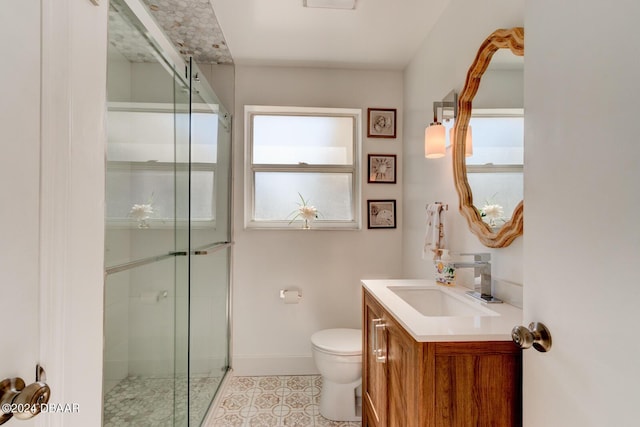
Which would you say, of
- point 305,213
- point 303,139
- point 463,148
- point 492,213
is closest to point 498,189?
point 492,213

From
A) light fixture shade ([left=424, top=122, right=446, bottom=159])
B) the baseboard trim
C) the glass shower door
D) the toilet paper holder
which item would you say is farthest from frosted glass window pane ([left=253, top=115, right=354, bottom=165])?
the baseboard trim

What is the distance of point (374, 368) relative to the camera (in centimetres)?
149

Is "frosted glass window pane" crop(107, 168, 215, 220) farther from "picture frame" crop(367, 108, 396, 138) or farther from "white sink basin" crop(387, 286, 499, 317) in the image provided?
"picture frame" crop(367, 108, 396, 138)

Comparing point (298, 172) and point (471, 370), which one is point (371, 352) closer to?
point (471, 370)

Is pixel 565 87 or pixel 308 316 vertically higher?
pixel 565 87

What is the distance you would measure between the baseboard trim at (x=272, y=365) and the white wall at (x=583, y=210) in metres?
1.85

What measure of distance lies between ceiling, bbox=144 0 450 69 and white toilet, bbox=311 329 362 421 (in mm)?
2036

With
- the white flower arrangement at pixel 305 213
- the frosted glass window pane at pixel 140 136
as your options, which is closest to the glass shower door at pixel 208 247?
the frosted glass window pane at pixel 140 136

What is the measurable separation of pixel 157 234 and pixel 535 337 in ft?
4.60

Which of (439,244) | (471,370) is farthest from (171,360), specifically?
(439,244)

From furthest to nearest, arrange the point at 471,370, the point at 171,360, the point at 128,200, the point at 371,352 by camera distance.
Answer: the point at 371,352
the point at 171,360
the point at 128,200
the point at 471,370

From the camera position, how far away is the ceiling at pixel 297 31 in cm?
176

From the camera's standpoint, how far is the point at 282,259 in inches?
94.5

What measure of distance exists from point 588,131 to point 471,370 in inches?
28.5
